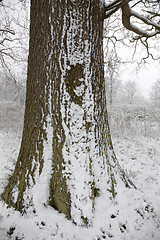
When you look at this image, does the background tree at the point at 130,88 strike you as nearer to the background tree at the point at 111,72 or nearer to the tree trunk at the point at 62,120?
the background tree at the point at 111,72

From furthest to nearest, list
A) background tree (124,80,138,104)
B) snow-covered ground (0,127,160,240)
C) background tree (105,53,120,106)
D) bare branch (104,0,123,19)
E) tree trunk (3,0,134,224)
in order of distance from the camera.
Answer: background tree (124,80,138,104)
background tree (105,53,120,106)
bare branch (104,0,123,19)
tree trunk (3,0,134,224)
snow-covered ground (0,127,160,240)

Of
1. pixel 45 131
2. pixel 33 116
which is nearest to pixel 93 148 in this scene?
pixel 45 131

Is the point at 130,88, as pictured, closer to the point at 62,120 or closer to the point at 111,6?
the point at 111,6

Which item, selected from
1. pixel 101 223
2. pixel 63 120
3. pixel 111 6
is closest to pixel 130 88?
pixel 111 6

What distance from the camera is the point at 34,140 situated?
1.74 metres

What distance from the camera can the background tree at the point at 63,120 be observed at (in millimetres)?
1621

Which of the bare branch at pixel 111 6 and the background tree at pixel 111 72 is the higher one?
the background tree at pixel 111 72

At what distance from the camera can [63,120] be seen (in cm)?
171

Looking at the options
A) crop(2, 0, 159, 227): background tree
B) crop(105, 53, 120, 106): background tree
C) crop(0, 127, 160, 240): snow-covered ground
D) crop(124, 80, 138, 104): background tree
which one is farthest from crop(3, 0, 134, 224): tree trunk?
crop(124, 80, 138, 104): background tree

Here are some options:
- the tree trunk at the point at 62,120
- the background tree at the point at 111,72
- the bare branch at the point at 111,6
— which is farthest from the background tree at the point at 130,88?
the tree trunk at the point at 62,120

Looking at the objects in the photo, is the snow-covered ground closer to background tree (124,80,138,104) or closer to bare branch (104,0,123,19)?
bare branch (104,0,123,19)

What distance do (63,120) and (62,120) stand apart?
1 cm

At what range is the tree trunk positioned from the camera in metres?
1.62

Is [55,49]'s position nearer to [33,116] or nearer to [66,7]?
[66,7]
